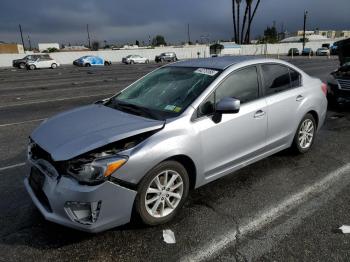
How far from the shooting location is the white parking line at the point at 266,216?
2867 millimetres

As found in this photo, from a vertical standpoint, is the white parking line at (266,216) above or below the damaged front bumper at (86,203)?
below

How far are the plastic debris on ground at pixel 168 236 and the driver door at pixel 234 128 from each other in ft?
2.50

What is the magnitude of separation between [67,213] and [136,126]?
39.9 inches

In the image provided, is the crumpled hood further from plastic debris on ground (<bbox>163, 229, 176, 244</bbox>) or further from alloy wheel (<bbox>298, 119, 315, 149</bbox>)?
alloy wheel (<bbox>298, 119, 315, 149</bbox>)

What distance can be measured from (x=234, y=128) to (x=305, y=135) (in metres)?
1.93

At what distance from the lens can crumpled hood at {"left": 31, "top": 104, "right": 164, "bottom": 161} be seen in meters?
2.89

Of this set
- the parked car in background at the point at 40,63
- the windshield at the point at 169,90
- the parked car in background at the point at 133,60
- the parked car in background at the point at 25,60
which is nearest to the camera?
the windshield at the point at 169,90

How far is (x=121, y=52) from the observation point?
5912 cm

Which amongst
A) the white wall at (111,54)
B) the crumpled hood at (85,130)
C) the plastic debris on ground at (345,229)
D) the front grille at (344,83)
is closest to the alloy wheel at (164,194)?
the crumpled hood at (85,130)

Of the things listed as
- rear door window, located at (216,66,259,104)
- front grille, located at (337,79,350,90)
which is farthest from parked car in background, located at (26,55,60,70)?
rear door window, located at (216,66,259,104)

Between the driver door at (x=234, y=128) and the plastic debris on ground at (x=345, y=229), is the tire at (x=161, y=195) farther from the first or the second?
the plastic debris on ground at (x=345, y=229)

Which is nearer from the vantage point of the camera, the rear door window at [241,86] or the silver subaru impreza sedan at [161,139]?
the silver subaru impreza sedan at [161,139]

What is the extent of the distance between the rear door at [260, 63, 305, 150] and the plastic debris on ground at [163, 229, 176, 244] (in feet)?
6.38

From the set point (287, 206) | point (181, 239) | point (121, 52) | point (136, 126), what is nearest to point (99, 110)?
point (136, 126)
